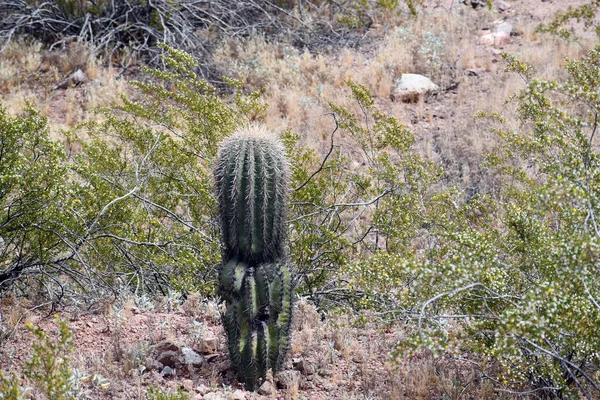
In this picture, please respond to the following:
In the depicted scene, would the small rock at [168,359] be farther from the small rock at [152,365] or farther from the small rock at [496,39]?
the small rock at [496,39]

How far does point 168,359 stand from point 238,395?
0.62 meters

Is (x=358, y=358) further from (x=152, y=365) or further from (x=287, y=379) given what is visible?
(x=152, y=365)

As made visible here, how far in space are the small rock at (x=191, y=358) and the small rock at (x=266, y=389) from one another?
0.49 metres

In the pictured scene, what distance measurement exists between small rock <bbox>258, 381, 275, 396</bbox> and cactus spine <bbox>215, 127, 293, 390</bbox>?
40mm

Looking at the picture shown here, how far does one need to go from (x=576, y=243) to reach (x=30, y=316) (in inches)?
146

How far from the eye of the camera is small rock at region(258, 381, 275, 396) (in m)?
4.52

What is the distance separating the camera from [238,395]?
438 cm

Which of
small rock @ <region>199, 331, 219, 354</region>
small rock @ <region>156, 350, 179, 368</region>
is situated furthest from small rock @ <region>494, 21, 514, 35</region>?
small rock @ <region>156, 350, 179, 368</region>

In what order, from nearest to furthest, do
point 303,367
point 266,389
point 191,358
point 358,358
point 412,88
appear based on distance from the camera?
point 266,389
point 191,358
point 303,367
point 358,358
point 412,88

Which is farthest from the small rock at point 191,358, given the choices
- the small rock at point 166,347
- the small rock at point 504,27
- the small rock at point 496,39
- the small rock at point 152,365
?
the small rock at point 504,27

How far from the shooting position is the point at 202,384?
177 inches

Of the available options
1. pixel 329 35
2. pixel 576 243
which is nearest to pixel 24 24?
pixel 329 35

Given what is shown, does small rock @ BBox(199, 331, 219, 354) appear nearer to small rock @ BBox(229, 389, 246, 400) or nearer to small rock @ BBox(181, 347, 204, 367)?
small rock @ BBox(181, 347, 204, 367)

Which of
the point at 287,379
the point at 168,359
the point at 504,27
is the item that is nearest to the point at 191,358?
the point at 168,359
